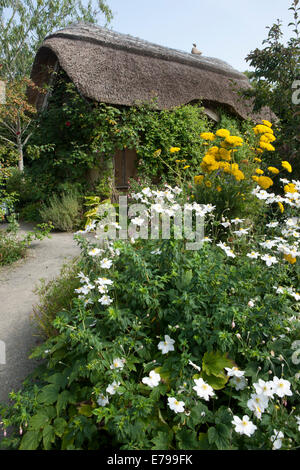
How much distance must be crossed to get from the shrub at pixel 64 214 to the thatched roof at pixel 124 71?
2.13 m

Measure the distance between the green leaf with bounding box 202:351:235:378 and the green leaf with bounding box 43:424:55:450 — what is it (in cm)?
74

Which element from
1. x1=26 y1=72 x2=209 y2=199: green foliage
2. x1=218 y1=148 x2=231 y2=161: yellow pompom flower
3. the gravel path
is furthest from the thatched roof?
the gravel path

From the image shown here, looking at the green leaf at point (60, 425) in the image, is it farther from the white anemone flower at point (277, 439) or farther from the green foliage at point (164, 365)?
the white anemone flower at point (277, 439)

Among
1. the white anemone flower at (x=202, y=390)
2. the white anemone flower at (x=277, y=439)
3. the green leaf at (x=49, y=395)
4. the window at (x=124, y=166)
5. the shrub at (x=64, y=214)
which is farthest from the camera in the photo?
the window at (x=124, y=166)

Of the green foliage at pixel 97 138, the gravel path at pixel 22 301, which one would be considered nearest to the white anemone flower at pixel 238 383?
the gravel path at pixel 22 301

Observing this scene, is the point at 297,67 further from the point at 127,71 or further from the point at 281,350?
the point at 281,350

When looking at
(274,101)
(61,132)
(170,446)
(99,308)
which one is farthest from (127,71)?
(170,446)

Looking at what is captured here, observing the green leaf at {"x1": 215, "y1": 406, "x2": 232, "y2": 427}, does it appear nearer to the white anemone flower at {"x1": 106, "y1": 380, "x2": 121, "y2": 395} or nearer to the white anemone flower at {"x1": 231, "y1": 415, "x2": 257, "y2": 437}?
the white anemone flower at {"x1": 231, "y1": 415, "x2": 257, "y2": 437}

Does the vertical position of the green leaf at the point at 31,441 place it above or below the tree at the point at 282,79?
below

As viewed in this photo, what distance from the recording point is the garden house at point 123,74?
6.05 m

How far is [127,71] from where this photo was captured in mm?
6797

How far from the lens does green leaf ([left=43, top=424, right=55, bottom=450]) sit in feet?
4.23

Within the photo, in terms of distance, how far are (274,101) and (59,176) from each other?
4339 mm

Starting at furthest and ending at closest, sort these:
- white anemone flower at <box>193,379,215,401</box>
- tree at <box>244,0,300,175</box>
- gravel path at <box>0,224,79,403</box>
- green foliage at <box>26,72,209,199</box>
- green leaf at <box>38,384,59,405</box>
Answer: green foliage at <box>26,72,209,199</box>, tree at <box>244,0,300,175</box>, gravel path at <box>0,224,79,403</box>, green leaf at <box>38,384,59,405</box>, white anemone flower at <box>193,379,215,401</box>
